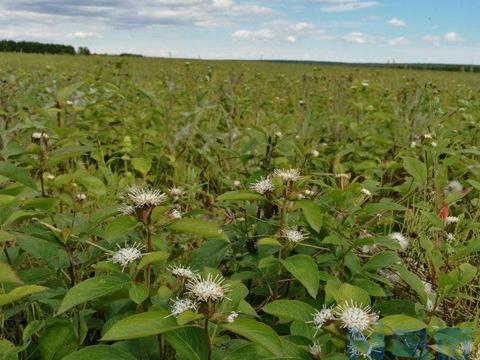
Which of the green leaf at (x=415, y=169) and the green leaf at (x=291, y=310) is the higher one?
the green leaf at (x=415, y=169)

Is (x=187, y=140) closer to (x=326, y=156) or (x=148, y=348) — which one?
(x=326, y=156)

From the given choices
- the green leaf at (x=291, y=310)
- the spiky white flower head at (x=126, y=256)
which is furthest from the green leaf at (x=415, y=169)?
the spiky white flower head at (x=126, y=256)

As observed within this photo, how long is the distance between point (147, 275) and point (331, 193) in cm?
62

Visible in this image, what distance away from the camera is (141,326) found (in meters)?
1.09

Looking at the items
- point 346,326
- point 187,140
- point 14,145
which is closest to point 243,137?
point 187,140

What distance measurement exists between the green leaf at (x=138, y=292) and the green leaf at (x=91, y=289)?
22mm

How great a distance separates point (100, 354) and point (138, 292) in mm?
158

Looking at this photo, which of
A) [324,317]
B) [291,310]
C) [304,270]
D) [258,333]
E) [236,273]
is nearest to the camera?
[258,333]

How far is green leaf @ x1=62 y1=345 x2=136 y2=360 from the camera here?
3.94ft

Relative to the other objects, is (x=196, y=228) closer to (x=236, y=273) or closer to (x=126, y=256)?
(x=126, y=256)

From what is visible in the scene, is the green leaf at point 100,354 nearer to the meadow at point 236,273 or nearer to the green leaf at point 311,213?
the meadow at point 236,273

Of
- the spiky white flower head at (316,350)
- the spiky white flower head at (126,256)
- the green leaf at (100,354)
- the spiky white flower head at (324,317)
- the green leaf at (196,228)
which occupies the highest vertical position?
the green leaf at (196,228)

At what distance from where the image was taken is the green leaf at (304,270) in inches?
55.5

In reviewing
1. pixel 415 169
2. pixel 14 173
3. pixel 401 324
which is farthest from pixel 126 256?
pixel 415 169
